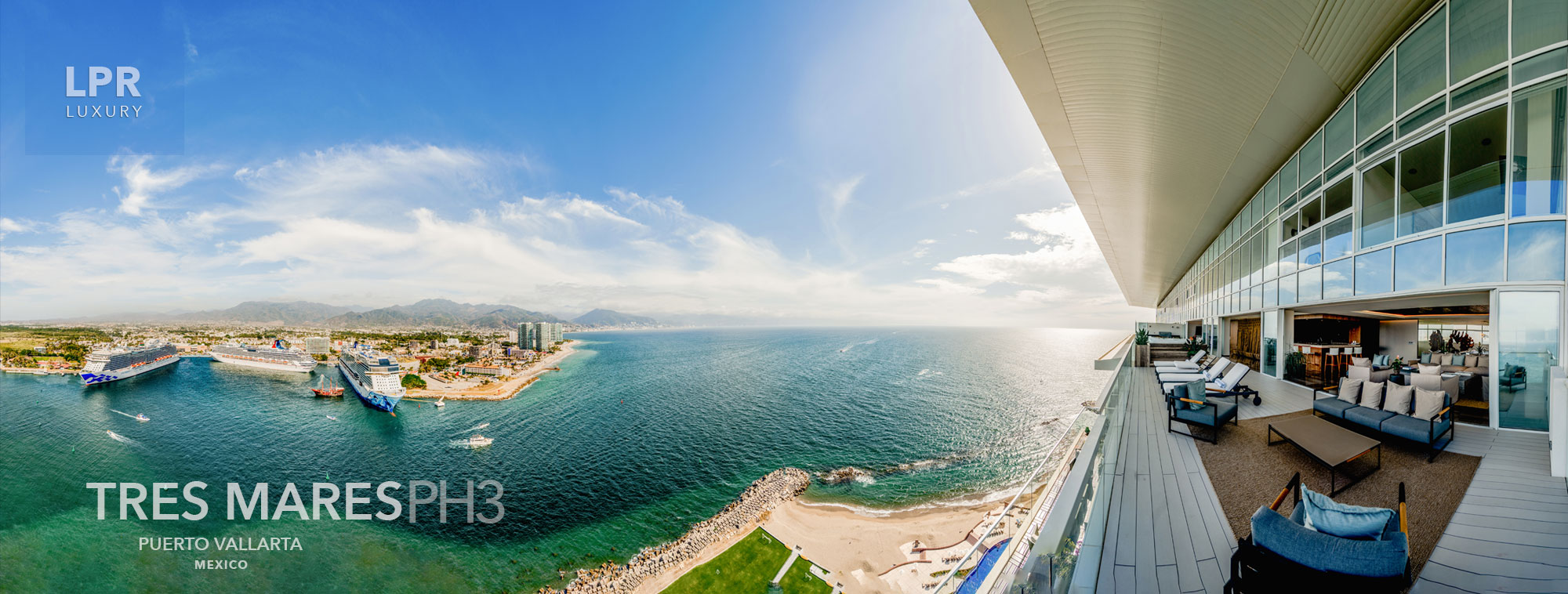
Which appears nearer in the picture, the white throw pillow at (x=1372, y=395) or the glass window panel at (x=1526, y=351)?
the glass window panel at (x=1526, y=351)

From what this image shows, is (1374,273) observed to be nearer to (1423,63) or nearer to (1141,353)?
(1423,63)

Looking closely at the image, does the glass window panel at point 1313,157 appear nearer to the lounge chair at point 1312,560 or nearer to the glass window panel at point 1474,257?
the glass window panel at point 1474,257

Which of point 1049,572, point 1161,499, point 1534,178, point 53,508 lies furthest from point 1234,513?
point 53,508

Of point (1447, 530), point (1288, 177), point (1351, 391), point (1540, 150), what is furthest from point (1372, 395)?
point (1288, 177)

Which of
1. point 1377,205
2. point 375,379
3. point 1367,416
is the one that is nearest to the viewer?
point 1367,416

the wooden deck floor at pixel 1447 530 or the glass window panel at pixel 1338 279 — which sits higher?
the glass window panel at pixel 1338 279

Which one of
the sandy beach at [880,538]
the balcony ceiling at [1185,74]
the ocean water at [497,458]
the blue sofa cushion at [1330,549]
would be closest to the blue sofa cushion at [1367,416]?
the blue sofa cushion at [1330,549]
